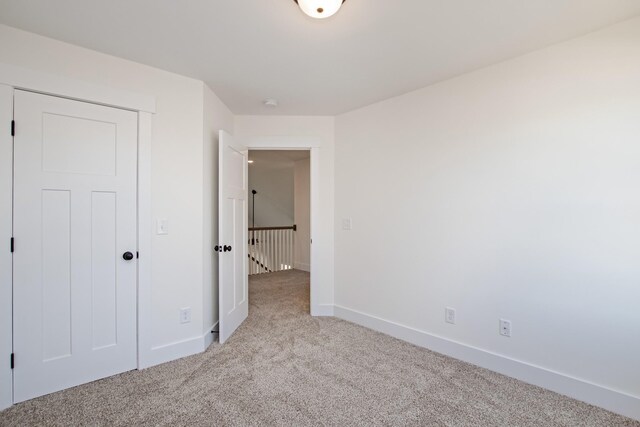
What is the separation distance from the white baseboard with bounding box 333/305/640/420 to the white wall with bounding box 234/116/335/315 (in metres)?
0.75

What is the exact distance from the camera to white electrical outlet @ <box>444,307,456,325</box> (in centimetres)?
252

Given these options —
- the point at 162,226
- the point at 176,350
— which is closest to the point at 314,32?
the point at 162,226

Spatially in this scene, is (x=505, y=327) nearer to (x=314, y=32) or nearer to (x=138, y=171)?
(x=314, y=32)

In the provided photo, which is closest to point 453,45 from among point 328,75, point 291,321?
point 328,75

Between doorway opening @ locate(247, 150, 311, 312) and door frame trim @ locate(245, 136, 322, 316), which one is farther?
doorway opening @ locate(247, 150, 311, 312)

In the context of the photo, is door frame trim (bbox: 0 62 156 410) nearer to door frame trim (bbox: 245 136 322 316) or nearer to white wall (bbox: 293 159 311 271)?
door frame trim (bbox: 245 136 322 316)

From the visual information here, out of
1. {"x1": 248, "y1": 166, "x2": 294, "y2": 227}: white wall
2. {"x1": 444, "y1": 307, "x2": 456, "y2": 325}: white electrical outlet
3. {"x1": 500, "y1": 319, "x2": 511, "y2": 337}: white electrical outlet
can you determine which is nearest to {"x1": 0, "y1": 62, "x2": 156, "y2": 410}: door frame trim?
{"x1": 444, "y1": 307, "x2": 456, "y2": 325}: white electrical outlet

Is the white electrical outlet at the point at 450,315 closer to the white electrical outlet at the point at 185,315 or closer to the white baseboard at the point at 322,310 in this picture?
the white baseboard at the point at 322,310

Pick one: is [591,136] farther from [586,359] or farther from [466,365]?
[466,365]

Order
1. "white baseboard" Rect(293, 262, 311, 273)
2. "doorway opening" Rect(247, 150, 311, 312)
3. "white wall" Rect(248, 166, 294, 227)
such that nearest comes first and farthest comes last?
"doorway opening" Rect(247, 150, 311, 312), "white baseboard" Rect(293, 262, 311, 273), "white wall" Rect(248, 166, 294, 227)

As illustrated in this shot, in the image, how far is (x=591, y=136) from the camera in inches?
74.6

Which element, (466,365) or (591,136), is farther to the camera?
(466,365)

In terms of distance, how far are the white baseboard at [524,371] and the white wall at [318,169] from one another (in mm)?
746

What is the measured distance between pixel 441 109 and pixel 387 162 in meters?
0.69
